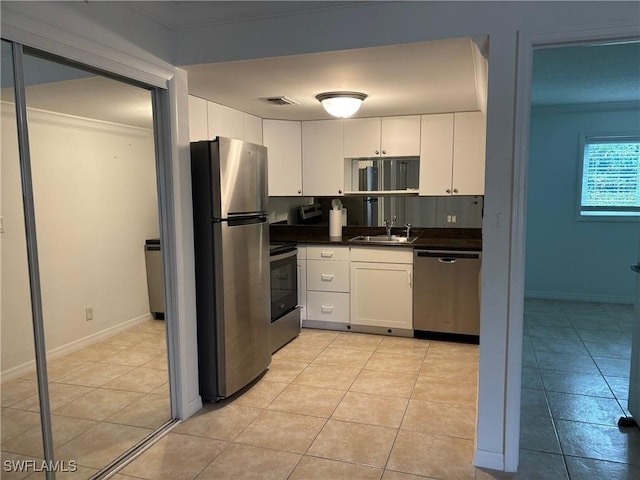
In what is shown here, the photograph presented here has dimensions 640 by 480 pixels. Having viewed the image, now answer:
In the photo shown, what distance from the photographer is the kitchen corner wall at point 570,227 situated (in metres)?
5.26

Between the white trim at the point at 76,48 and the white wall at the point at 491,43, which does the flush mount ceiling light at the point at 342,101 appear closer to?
the white wall at the point at 491,43

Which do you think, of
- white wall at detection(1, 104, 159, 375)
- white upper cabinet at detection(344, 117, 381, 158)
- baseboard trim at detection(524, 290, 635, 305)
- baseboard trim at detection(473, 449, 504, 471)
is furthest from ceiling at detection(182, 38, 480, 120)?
baseboard trim at detection(524, 290, 635, 305)

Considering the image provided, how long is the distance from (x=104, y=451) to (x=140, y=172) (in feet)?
4.85

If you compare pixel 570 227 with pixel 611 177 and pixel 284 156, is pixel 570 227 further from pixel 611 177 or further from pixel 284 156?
pixel 284 156

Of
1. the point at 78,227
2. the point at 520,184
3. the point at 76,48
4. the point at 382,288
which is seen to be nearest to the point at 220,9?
the point at 76,48

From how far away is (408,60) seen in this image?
97.7 inches

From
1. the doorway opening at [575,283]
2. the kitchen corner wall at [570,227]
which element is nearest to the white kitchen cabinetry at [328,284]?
the doorway opening at [575,283]

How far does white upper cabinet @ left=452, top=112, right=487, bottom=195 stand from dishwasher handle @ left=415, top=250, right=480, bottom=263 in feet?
2.13

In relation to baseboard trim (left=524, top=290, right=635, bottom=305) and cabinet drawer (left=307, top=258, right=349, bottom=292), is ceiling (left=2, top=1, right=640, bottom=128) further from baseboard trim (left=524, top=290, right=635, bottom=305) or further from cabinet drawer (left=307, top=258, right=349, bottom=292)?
baseboard trim (left=524, top=290, right=635, bottom=305)

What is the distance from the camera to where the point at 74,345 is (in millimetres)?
2186

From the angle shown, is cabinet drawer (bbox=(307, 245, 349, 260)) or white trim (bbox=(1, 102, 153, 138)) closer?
white trim (bbox=(1, 102, 153, 138))

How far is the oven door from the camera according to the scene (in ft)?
12.7

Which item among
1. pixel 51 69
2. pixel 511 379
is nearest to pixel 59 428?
pixel 51 69

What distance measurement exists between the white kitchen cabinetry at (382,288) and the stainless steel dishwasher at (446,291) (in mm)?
82
